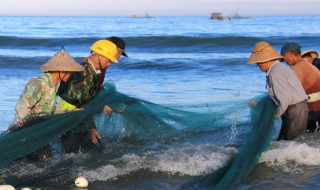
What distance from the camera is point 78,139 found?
607 cm

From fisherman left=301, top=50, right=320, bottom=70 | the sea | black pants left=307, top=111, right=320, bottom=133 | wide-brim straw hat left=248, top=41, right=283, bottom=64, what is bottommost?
the sea

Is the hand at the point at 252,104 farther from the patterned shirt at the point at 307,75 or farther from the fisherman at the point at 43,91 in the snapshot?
the fisherman at the point at 43,91

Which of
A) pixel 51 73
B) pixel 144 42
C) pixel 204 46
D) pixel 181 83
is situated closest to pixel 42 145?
pixel 51 73

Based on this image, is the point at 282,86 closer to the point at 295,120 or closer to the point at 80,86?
the point at 295,120

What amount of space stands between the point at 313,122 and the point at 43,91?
12.5 feet

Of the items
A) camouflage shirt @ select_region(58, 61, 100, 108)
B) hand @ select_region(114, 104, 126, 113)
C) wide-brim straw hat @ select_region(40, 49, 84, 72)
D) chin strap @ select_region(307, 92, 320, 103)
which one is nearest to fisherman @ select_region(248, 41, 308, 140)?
chin strap @ select_region(307, 92, 320, 103)

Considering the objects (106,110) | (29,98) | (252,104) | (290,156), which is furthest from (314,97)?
(29,98)

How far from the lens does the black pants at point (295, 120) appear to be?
6360 mm

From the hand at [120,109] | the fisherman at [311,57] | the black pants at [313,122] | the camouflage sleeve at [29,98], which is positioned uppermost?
the fisherman at [311,57]

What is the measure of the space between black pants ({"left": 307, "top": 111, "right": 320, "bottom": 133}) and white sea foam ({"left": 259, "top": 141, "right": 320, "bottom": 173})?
2.40 feet

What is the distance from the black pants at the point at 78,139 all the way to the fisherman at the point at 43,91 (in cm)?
45

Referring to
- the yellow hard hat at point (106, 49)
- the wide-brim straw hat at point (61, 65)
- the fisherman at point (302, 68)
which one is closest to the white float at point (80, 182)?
the wide-brim straw hat at point (61, 65)

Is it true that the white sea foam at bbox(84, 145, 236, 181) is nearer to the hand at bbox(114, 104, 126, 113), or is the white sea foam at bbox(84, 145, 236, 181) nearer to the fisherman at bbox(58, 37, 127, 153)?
A: the fisherman at bbox(58, 37, 127, 153)

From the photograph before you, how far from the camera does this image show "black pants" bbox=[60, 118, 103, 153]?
5926mm
